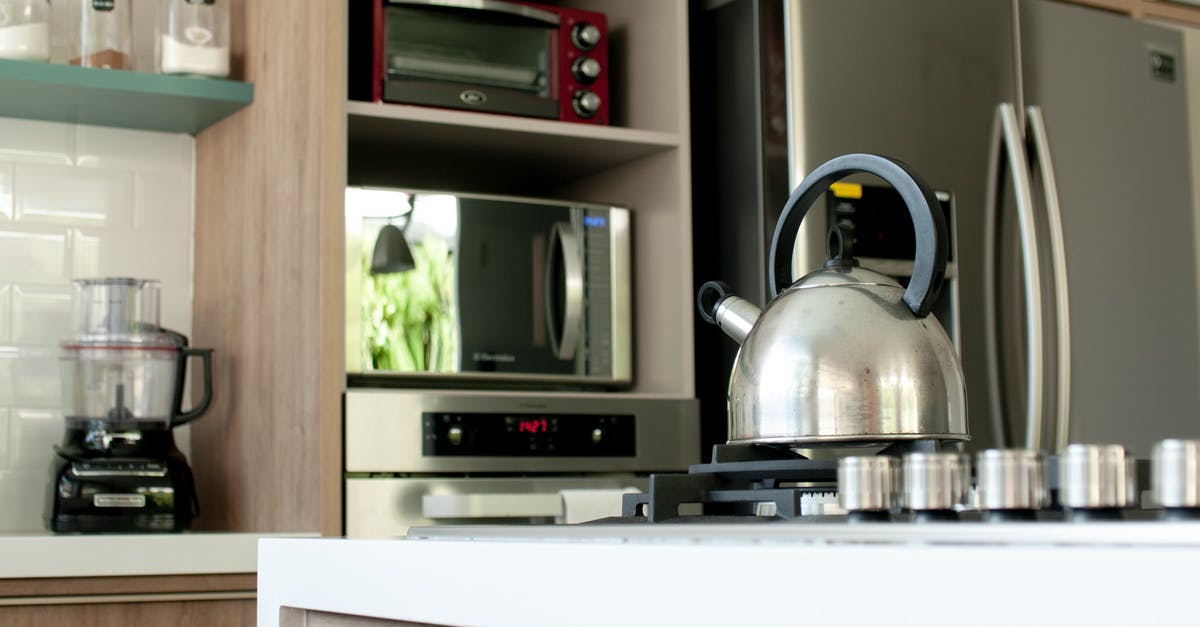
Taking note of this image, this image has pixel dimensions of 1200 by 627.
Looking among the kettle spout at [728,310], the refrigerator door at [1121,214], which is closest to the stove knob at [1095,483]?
the kettle spout at [728,310]

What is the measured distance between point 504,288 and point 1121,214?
1228mm

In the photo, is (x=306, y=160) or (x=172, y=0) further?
(x=172, y=0)

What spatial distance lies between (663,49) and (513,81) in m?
0.28

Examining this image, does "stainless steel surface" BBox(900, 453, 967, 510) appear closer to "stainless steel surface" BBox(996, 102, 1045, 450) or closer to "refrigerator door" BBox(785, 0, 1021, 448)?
"refrigerator door" BBox(785, 0, 1021, 448)

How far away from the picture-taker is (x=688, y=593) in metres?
0.63

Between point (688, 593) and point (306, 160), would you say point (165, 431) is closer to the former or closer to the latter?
point (306, 160)

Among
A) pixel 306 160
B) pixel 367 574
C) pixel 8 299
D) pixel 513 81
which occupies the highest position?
pixel 513 81

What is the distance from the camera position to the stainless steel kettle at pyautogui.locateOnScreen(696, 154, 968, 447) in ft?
3.45

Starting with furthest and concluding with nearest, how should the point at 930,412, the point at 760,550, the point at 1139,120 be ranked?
the point at 1139,120, the point at 930,412, the point at 760,550

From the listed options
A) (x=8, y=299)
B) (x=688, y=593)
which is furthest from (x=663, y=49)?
(x=688, y=593)

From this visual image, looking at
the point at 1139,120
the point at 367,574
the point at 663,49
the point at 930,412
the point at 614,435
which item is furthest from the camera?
the point at 1139,120

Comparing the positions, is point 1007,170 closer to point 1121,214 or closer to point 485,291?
point 1121,214

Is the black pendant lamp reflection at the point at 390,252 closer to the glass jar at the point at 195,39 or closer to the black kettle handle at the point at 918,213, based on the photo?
the glass jar at the point at 195,39

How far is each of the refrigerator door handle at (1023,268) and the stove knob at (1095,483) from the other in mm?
2054
